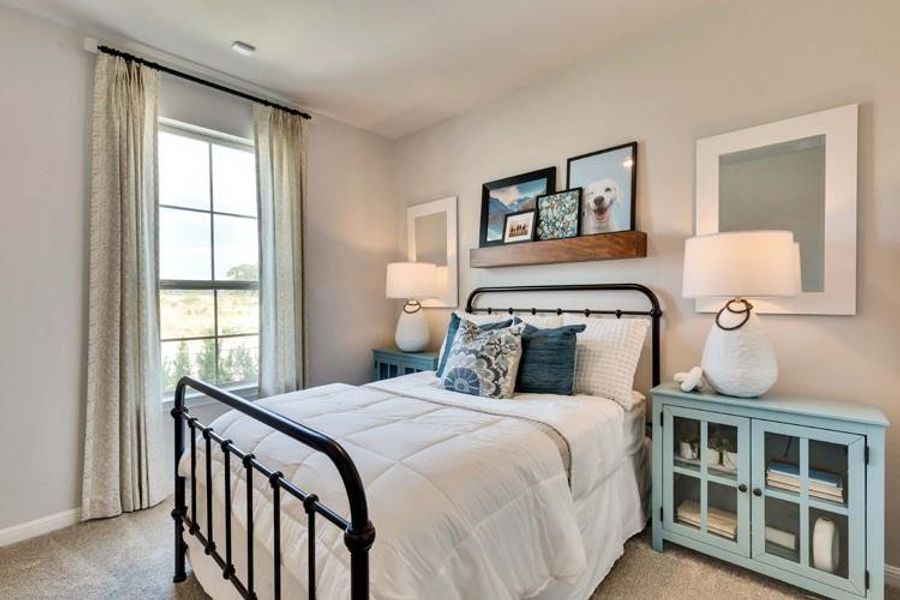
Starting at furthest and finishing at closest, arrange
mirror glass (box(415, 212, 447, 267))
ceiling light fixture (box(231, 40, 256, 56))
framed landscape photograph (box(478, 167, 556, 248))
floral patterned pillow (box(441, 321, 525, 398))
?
mirror glass (box(415, 212, 447, 267)), framed landscape photograph (box(478, 167, 556, 248)), ceiling light fixture (box(231, 40, 256, 56)), floral patterned pillow (box(441, 321, 525, 398))

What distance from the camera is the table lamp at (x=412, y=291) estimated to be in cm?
331

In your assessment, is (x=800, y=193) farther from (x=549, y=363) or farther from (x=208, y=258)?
(x=208, y=258)

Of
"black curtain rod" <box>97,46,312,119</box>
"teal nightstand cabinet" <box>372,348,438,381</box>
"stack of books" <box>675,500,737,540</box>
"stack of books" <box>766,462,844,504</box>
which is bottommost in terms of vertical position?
"stack of books" <box>675,500,737,540</box>

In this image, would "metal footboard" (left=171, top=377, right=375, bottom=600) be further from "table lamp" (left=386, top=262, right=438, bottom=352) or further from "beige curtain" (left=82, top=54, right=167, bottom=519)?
"table lamp" (left=386, top=262, right=438, bottom=352)

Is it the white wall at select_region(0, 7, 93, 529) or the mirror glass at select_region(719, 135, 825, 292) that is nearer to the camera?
the mirror glass at select_region(719, 135, 825, 292)

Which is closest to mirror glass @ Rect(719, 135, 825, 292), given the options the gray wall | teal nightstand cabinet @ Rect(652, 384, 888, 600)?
teal nightstand cabinet @ Rect(652, 384, 888, 600)

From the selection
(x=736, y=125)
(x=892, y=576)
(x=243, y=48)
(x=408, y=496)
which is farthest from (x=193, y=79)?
(x=892, y=576)

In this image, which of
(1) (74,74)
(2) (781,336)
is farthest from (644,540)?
(1) (74,74)

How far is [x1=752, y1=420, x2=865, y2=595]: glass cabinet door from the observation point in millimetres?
1593

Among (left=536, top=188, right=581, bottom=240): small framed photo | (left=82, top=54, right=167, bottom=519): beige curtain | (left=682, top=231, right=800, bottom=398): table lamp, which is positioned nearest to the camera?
(left=682, top=231, right=800, bottom=398): table lamp

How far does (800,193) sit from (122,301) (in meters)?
3.45

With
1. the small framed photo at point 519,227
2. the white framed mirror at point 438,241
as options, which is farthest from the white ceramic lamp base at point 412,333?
the small framed photo at point 519,227

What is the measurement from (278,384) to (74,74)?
6.86 feet

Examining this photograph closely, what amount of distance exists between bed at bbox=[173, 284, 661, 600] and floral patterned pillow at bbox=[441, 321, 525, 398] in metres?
0.10
